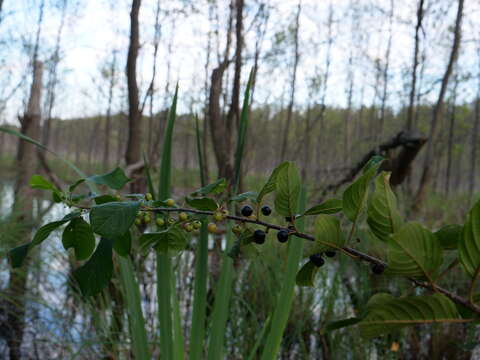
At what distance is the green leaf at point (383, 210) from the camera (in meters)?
0.24

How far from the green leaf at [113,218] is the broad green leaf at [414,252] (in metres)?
0.17

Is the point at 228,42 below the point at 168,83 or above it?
below

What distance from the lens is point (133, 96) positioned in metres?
3.70

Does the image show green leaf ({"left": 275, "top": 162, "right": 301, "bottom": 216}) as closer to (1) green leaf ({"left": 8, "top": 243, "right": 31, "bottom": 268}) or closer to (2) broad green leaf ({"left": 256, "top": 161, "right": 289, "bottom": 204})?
(2) broad green leaf ({"left": 256, "top": 161, "right": 289, "bottom": 204})

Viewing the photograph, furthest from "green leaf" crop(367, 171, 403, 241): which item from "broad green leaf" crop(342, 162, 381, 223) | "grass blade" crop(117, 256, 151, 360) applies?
"grass blade" crop(117, 256, 151, 360)

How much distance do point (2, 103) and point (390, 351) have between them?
6.78 metres

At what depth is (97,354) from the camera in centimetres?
173

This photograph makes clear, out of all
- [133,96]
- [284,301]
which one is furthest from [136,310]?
[133,96]

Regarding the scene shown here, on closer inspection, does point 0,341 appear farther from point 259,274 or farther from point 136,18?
point 136,18

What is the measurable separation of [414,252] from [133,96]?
3786 mm

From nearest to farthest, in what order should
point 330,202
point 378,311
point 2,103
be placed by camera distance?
point 378,311 → point 330,202 → point 2,103

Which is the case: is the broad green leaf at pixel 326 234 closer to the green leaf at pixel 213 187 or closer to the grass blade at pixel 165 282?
the green leaf at pixel 213 187

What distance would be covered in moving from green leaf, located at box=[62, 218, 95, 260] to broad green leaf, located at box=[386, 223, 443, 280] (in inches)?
9.4

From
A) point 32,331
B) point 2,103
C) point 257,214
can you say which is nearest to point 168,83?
point 2,103
